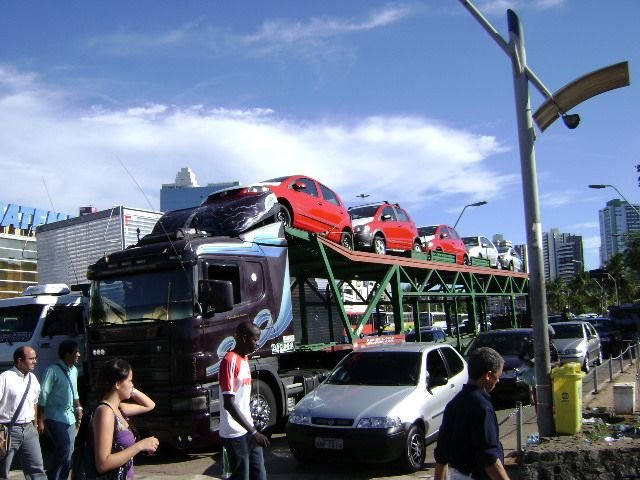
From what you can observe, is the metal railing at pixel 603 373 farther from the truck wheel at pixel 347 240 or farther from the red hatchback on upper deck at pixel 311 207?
the red hatchback on upper deck at pixel 311 207

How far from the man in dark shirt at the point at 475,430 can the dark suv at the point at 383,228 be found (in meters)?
9.80

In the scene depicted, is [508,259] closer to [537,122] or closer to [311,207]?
[311,207]

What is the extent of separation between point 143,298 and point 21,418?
9.43 feet

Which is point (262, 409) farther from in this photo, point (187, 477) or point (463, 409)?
point (463, 409)

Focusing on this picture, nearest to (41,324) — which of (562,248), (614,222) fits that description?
(614,222)

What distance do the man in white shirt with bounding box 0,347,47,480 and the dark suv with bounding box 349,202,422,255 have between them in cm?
841

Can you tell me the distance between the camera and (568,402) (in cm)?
753

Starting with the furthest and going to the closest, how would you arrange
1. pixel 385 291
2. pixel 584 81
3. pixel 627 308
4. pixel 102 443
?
1. pixel 627 308
2. pixel 385 291
3. pixel 584 81
4. pixel 102 443

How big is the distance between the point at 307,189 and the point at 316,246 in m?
1.38

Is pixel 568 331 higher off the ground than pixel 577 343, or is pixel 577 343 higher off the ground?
pixel 568 331

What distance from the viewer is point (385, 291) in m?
13.4

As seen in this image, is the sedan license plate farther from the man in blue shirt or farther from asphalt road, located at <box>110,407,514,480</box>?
Answer: the man in blue shirt

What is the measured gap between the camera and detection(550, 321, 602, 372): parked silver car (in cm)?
1522

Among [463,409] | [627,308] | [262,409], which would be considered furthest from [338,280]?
[627,308]
